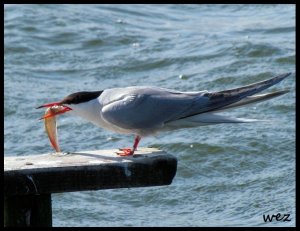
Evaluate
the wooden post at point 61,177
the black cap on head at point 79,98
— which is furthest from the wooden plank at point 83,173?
the black cap on head at point 79,98

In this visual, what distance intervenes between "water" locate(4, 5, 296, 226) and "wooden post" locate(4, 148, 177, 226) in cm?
240

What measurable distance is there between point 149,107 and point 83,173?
99cm

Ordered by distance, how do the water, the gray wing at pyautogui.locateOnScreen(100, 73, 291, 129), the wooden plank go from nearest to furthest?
the wooden plank, the gray wing at pyautogui.locateOnScreen(100, 73, 291, 129), the water

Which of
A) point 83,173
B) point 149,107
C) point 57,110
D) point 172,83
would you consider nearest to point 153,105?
point 149,107

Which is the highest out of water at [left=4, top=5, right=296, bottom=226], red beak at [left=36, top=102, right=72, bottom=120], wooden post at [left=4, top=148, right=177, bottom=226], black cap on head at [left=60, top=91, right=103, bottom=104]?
black cap on head at [left=60, top=91, right=103, bottom=104]

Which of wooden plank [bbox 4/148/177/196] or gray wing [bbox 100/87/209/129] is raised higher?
gray wing [bbox 100/87/209/129]

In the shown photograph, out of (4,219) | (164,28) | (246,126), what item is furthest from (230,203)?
(164,28)

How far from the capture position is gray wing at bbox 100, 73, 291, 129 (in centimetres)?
538

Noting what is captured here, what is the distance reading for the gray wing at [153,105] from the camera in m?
5.38

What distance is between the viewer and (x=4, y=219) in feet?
15.6

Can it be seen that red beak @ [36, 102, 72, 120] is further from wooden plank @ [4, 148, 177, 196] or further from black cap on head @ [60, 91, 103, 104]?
wooden plank @ [4, 148, 177, 196]

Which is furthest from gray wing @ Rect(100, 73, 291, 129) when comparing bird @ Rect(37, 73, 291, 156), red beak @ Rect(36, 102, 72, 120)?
red beak @ Rect(36, 102, 72, 120)

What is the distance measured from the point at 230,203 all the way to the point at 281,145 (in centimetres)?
153

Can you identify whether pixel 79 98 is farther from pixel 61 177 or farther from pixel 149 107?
pixel 61 177
